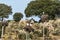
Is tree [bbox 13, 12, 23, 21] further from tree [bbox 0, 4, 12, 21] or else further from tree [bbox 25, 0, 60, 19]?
tree [bbox 0, 4, 12, 21]

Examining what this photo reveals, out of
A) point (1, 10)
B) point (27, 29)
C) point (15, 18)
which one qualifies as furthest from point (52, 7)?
point (27, 29)

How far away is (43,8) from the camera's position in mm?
38781

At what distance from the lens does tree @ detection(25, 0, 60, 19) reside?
37406 mm

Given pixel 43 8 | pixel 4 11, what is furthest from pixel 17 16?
pixel 4 11

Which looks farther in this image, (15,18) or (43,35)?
(15,18)

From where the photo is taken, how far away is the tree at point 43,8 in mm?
37406

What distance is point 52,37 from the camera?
2145 cm

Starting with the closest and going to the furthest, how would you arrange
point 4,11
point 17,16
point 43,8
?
point 17,16, point 43,8, point 4,11

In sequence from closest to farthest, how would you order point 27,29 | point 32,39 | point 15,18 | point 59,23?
1. point 27,29
2. point 32,39
3. point 59,23
4. point 15,18

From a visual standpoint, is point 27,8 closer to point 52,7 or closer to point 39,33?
point 52,7

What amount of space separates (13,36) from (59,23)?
760 centimetres

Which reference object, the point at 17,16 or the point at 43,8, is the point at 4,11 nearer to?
the point at 17,16

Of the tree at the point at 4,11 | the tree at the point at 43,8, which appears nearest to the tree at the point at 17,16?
the tree at the point at 43,8

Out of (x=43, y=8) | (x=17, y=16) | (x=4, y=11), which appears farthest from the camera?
(x=4, y=11)
